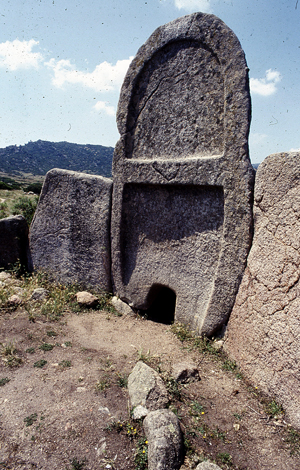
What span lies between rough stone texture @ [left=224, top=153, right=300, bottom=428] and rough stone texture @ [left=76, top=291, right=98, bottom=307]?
182 cm

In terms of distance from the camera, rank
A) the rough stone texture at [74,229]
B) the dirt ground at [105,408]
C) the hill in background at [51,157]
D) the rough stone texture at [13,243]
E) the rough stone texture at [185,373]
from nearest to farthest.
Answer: the dirt ground at [105,408] → the rough stone texture at [185,373] → the rough stone texture at [74,229] → the rough stone texture at [13,243] → the hill in background at [51,157]

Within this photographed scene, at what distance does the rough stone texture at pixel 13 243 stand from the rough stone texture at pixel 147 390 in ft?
8.98

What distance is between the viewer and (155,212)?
3629 mm

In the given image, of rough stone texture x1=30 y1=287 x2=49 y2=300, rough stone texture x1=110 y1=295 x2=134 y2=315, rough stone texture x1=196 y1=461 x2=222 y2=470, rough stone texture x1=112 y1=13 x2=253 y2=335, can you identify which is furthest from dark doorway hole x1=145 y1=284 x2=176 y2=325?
rough stone texture x1=196 y1=461 x2=222 y2=470

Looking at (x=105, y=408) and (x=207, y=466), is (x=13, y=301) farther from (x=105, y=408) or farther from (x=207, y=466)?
(x=207, y=466)

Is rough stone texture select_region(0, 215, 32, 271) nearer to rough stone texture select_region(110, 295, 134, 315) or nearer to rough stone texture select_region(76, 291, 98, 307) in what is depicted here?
rough stone texture select_region(76, 291, 98, 307)

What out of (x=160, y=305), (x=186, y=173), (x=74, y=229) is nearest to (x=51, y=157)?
(x=74, y=229)

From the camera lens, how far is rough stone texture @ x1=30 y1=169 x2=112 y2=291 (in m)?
4.05

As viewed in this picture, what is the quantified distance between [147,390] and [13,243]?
122 inches

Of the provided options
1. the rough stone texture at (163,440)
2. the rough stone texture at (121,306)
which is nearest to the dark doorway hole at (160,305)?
the rough stone texture at (121,306)

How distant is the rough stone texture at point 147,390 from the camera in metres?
2.28

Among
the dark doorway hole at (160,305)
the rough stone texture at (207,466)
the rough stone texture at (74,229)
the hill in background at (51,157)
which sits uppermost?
the rough stone texture at (74,229)

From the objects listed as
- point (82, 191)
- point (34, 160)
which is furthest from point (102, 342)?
point (34, 160)

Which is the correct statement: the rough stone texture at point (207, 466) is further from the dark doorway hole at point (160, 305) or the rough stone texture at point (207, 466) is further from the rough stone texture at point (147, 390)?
the dark doorway hole at point (160, 305)
